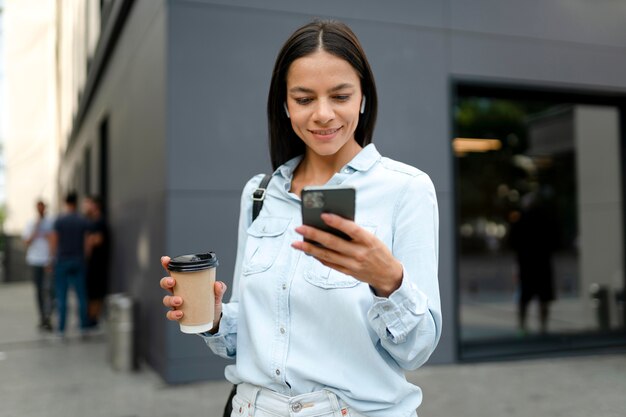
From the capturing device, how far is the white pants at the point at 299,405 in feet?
4.57

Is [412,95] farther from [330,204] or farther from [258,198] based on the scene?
[330,204]

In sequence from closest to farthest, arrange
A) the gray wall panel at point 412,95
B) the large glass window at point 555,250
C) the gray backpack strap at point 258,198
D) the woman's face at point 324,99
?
the woman's face at point 324,99
the gray backpack strap at point 258,198
the gray wall panel at point 412,95
the large glass window at point 555,250

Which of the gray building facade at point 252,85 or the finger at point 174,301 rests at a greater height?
the gray building facade at point 252,85

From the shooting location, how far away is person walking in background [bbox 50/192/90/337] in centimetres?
840

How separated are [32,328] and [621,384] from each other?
890 centimetres

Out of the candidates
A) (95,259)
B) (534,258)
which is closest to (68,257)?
(95,259)

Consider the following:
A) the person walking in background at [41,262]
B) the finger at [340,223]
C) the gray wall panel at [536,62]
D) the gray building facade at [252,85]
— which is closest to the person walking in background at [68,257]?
the person walking in background at [41,262]

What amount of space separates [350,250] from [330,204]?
101 mm

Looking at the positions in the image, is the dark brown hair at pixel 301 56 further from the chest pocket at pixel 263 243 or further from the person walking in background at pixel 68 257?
the person walking in background at pixel 68 257

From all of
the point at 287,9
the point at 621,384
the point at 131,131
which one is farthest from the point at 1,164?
the point at 621,384

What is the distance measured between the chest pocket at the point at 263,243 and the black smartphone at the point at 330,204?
46cm

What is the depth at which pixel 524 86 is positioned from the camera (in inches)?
270

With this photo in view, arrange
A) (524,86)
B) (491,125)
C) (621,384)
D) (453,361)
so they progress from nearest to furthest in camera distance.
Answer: (621,384) < (453,361) < (524,86) < (491,125)

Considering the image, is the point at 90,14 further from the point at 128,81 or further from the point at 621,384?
the point at 621,384
